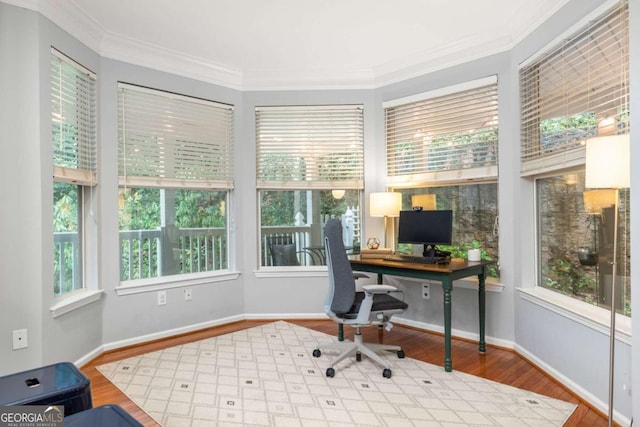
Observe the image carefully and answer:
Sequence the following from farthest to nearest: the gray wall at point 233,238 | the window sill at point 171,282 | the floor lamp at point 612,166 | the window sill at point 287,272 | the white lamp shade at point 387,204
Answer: the window sill at point 287,272, the white lamp shade at point 387,204, the window sill at point 171,282, the gray wall at point 233,238, the floor lamp at point 612,166

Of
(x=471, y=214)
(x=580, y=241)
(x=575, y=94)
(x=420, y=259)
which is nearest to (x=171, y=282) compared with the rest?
(x=420, y=259)

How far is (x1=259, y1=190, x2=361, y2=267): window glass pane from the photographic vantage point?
4.37 m

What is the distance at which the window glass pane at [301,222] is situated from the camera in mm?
4367

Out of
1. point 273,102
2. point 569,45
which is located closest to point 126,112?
point 273,102

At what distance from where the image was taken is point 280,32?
10.9 feet

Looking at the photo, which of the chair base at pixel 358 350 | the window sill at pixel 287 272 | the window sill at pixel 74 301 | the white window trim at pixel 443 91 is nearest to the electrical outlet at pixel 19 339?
the window sill at pixel 74 301

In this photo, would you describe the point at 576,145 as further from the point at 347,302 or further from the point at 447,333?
the point at 347,302

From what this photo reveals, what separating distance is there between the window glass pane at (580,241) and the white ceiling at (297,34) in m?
1.30

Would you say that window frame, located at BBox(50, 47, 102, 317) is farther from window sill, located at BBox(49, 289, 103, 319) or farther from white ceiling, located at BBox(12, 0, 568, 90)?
white ceiling, located at BBox(12, 0, 568, 90)

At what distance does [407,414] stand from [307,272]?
86.4 inches

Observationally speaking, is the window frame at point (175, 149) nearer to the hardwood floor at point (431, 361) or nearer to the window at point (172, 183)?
the window at point (172, 183)

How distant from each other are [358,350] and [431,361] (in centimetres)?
62

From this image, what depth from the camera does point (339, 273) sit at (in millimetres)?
2838

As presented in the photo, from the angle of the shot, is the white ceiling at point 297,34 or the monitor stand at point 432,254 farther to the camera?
the monitor stand at point 432,254
